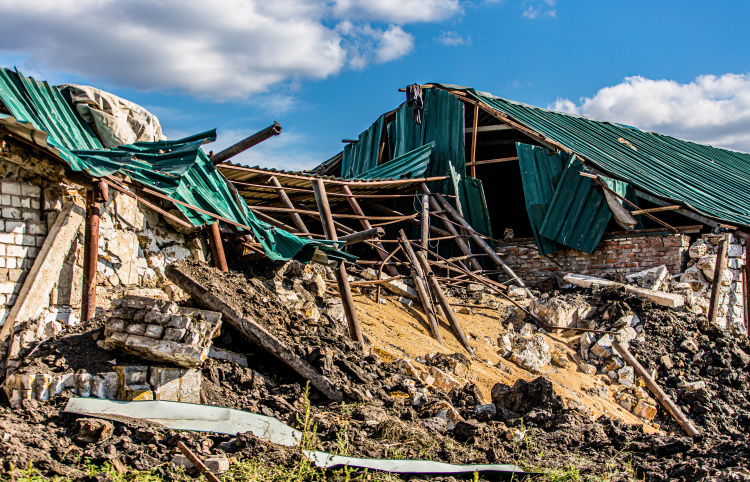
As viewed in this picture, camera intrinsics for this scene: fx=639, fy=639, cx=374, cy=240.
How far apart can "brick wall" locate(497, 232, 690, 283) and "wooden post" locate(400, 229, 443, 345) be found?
12.5ft

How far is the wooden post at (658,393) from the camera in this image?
7.74m

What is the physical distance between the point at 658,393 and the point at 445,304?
10.4 ft

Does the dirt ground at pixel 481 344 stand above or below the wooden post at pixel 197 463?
above

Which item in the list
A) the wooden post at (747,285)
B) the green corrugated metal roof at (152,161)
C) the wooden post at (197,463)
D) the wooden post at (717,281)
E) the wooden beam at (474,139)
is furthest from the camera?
the wooden beam at (474,139)

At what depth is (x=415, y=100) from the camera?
15.4 metres

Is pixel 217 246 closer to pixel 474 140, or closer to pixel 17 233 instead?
pixel 17 233

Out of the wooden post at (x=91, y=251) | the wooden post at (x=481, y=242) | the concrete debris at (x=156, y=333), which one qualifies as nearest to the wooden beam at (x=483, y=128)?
the wooden post at (x=481, y=242)

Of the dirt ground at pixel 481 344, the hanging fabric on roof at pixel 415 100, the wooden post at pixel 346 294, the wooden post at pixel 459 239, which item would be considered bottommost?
the dirt ground at pixel 481 344

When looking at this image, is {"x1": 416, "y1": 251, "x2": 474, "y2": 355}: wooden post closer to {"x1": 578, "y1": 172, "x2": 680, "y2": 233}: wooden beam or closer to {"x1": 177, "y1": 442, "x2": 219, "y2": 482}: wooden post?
{"x1": 578, "y1": 172, "x2": 680, "y2": 233}: wooden beam

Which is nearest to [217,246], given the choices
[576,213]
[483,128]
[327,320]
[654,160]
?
[327,320]

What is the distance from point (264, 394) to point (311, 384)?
0.52 meters

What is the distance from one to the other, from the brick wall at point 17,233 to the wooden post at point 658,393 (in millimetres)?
7405

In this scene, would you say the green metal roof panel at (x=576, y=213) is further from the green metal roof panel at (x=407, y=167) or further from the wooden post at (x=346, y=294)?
the wooden post at (x=346, y=294)

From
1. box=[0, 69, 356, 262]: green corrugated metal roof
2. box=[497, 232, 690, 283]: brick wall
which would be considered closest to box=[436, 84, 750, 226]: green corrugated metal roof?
box=[497, 232, 690, 283]: brick wall
